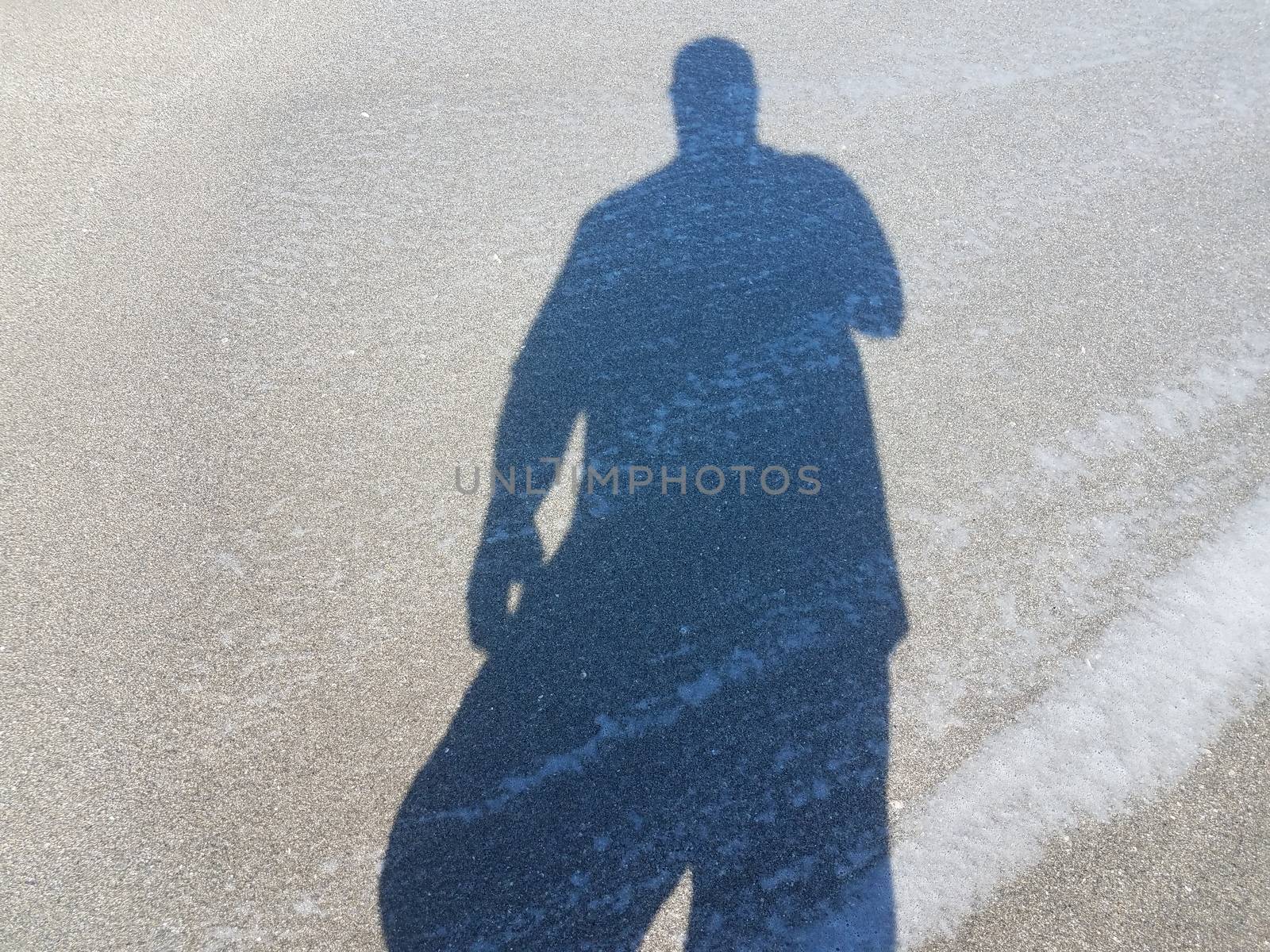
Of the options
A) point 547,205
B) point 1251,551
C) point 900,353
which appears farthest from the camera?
point 547,205

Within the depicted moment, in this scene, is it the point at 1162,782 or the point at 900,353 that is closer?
the point at 1162,782

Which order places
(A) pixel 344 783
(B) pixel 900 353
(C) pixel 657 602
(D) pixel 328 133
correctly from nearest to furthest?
(A) pixel 344 783 → (C) pixel 657 602 → (B) pixel 900 353 → (D) pixel 328 133

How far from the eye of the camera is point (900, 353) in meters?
5.12

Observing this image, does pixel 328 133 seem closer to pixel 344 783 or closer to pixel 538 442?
pixel 538 442

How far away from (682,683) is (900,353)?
2.52 meters

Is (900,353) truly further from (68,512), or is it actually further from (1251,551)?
(68,512)

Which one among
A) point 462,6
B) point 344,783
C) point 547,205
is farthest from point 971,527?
point 462,6

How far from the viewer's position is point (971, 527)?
4355mm

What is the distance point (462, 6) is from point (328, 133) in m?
2.33

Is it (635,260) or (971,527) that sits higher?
(635,260)

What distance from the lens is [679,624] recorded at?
3871 mm

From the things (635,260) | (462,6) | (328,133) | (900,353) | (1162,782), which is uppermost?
(462,6)

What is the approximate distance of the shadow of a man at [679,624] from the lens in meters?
3.19

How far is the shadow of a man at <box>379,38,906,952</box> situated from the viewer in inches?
126
